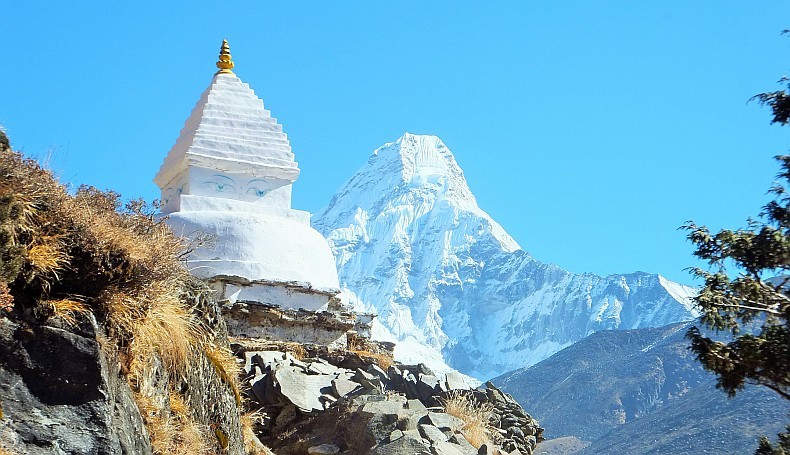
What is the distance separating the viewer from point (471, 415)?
14117 millimetres

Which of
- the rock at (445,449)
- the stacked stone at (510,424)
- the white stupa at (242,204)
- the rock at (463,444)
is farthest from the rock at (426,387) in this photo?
the white stupa at (242,204)

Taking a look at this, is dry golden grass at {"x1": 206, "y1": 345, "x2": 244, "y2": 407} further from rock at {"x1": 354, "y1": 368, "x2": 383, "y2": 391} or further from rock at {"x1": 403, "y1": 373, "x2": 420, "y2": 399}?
rock at {"x1": 403, "y1": 373, "x2": 420, "y2": 399}

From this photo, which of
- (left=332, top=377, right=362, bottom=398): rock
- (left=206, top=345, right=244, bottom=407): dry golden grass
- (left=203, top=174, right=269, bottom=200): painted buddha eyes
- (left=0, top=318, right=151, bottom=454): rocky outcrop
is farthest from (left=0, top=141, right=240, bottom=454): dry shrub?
(left=203, top=174, right=269, bottom=200): painted buddha eyes

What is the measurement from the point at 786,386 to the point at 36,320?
9898 mm

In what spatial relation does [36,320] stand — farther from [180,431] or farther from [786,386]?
[786,386]

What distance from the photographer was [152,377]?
680cm

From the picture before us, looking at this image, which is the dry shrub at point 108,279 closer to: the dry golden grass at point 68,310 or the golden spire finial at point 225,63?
the dry golden grass at point 68,310

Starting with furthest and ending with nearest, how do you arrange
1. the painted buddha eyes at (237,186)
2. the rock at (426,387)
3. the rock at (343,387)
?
the painted buddha eyes at (237,186)
the rock at (426,387)
the rock at (343,387)

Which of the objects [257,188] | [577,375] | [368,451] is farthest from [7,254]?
[577,375]

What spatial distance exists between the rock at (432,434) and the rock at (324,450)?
3.43 ft

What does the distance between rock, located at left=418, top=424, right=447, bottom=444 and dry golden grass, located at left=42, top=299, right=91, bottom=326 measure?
6.47 metres

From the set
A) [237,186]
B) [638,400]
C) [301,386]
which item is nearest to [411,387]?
[301,386]

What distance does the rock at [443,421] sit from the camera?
12.6 m

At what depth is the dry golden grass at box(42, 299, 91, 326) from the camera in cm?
582
